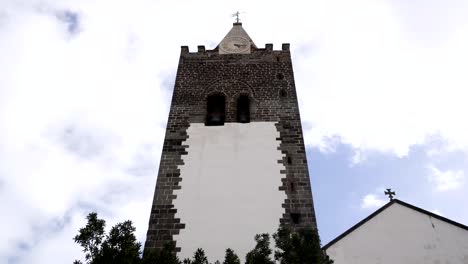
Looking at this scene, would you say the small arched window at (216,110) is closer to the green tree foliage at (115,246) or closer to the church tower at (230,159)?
the church tower at (230,159)

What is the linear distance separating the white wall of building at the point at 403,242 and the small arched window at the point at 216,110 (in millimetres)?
5408

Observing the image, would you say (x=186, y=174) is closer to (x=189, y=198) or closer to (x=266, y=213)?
(x=189, y=198)

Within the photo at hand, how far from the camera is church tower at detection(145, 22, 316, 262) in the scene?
31.9 feet

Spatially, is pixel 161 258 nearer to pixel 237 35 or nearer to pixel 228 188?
pixel 228 188

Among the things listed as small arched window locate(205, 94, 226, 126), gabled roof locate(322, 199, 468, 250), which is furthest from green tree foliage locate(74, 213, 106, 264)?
small arched window locate(205, 94, 226, 126)

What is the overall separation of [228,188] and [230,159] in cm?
100

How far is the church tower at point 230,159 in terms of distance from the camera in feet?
31.9

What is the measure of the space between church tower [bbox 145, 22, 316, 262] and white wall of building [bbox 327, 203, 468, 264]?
53.2 inches

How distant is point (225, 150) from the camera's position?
11.5 metres

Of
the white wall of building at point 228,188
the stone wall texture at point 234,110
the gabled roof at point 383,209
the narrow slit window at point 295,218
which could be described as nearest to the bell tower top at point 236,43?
the stone wall texture at point 234,110

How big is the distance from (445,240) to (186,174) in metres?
6.26

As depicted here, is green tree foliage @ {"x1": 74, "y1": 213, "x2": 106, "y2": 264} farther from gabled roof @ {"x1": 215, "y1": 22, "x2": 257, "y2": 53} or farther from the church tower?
gabled roof @ {"x1": 215, "y1": 22, "x2": 257, "y2": 53}

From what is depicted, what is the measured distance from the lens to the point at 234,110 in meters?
13.0

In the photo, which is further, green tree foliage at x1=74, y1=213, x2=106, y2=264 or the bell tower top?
the bell tower top
